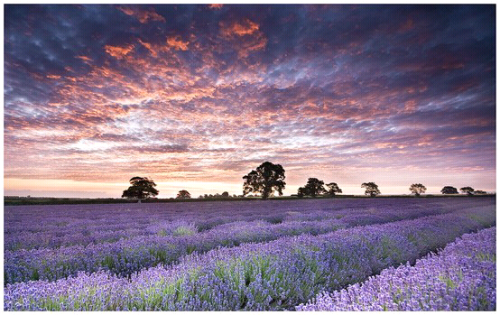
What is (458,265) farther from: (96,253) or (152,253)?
(96,253)

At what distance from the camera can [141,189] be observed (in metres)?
32.6

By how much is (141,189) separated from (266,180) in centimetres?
1419

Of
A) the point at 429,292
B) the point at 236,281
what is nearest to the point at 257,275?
the point at 236,281

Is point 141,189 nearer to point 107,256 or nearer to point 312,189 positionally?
point 312,189

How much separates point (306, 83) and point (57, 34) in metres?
3.28

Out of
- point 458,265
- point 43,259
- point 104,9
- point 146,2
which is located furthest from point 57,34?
point 458,265

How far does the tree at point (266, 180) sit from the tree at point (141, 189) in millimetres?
11070

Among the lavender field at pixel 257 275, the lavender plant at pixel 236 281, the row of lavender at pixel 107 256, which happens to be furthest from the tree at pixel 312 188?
the lavender plant at pixel 236 281

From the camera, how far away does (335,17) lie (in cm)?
354

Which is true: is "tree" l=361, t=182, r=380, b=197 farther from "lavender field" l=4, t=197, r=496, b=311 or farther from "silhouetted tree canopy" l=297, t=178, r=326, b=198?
"lavender field" l=4, t=197, r=496, b=311

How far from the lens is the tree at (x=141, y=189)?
107ft

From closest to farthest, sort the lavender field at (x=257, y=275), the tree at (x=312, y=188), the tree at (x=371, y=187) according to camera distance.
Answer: the lavender field at (x=257, y=275) → the tree at (x=371, y=187) → the tree at (x=312, y=188)

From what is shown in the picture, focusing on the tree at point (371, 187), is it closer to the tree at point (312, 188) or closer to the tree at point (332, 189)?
the tree at point (332, 189)

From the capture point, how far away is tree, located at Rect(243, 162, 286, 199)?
33.1 metres
